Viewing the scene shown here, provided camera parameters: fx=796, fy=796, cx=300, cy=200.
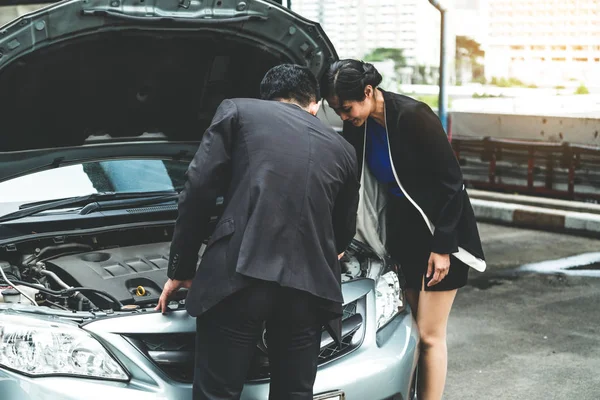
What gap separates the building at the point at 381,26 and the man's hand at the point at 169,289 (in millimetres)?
19085

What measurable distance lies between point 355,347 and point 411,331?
366mm

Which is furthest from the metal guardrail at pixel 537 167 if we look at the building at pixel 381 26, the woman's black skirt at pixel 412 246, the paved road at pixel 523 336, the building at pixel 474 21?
the building at pixel 381 26

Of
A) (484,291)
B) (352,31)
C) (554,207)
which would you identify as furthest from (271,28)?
(352,31)

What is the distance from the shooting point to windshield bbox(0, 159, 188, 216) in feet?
12.3

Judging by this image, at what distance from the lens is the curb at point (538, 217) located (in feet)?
30.0

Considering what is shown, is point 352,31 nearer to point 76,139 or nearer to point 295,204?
point 76,139

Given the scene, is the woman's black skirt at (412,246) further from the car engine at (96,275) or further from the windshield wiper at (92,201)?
the windshield wiper at (92,201)

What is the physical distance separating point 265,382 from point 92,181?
162 cm

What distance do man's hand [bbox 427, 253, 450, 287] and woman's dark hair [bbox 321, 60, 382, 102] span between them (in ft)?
2.47

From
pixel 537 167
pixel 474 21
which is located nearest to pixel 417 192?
pixel 537 167

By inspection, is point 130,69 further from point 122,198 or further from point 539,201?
point 539,201

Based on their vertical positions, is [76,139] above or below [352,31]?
below

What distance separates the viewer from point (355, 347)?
3.08m

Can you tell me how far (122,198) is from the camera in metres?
3.94
